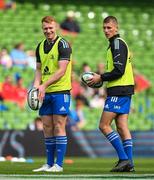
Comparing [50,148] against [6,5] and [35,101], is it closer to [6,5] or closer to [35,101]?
[35,101]

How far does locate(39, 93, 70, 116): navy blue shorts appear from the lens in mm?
9594

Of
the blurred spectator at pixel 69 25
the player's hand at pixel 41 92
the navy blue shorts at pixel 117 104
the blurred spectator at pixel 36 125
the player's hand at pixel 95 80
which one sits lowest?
the blurred spectator at pixel 36 125

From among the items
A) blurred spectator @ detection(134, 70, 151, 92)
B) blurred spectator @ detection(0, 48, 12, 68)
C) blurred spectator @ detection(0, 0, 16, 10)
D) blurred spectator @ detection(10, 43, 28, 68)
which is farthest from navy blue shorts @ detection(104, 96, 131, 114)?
A: blurred spectator @ detection(0, 0, 16, 10)

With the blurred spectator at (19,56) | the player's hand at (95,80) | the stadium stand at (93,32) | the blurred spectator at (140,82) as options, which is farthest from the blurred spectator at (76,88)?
the player's hand at (95,80)

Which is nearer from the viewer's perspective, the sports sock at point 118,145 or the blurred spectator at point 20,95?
the sports sock at point 118,145

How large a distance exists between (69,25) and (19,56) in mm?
2712

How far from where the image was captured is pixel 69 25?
22297 millimetres

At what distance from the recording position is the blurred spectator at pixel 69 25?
72.5 ft

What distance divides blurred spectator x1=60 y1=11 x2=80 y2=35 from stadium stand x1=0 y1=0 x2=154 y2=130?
8.5 inches

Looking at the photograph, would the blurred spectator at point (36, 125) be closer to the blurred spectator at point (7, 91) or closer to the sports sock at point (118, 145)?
the blurred spectator at point (7, 91)

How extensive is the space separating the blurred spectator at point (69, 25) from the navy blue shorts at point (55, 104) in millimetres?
12489

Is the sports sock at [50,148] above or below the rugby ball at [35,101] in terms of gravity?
below

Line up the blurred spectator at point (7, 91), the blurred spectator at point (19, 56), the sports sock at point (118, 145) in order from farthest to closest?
the blurred spectator at point (19, 56) < the blurred spectator at point (7, 91) < the sports sock at point (118, 145)

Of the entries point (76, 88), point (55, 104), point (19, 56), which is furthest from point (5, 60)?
point (55, 104)
